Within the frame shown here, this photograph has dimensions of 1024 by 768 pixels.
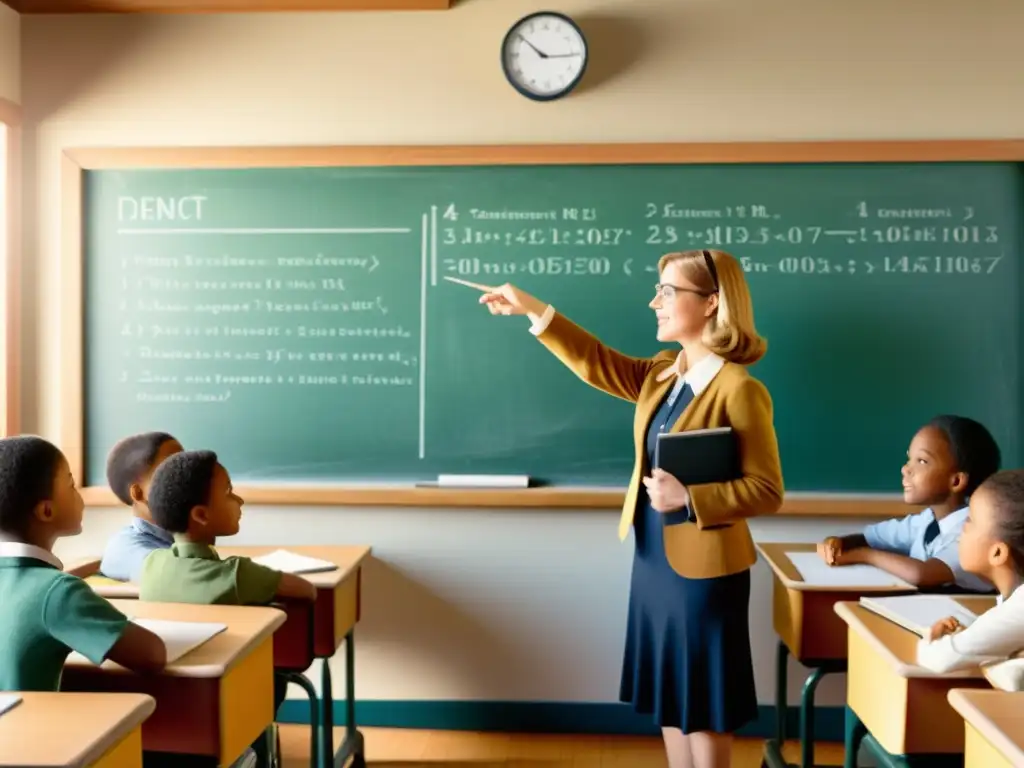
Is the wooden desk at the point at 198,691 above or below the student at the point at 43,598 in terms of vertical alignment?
below

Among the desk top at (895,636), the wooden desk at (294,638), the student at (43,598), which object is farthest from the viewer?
the wooden desk at (294,638)

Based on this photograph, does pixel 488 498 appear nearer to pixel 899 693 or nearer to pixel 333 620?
pixel 333 620

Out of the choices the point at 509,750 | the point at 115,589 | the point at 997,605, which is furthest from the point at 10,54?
the point at 997,605

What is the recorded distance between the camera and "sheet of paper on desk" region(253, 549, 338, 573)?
2.67 metres

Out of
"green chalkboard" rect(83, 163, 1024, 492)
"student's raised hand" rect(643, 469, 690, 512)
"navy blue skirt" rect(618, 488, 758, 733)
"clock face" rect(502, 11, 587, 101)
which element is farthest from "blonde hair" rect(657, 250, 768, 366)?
"clock face" rect(502, 11, 587, 101)

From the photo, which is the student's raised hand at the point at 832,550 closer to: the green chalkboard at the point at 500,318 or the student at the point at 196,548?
the green chalkboard at the point at 500,318

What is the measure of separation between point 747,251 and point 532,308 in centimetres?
96

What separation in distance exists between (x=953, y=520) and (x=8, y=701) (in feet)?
7.20

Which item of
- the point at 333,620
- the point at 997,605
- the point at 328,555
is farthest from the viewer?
the point at 328,555

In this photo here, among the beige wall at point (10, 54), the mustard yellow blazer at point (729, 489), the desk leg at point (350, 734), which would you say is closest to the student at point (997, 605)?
the mustard yellow blazer at point (729, 489)

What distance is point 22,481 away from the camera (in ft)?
5.60

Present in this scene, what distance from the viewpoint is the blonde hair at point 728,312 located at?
2305 mm

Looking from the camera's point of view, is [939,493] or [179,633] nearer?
[179,633]

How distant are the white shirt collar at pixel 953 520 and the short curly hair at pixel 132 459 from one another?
86.0 inches
